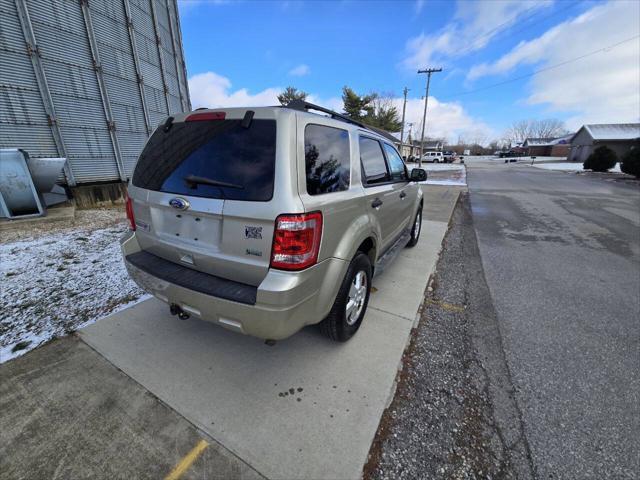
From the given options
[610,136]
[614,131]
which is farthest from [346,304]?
[614,131]

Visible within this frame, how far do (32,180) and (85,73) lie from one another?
341cm

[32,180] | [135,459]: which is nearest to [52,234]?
[32,180]

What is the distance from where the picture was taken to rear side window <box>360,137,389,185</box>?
273cm

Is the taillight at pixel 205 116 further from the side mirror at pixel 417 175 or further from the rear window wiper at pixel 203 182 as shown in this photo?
the side mirror at pixel 417 175

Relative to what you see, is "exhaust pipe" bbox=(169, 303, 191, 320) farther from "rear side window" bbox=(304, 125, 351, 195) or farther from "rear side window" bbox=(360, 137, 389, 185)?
"rear side window" bbox=(360, 137, 389, 185)

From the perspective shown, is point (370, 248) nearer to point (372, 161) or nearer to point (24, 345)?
point (372, 161)

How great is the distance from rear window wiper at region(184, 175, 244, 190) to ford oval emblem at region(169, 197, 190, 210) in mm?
117

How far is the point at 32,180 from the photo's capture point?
5676mm

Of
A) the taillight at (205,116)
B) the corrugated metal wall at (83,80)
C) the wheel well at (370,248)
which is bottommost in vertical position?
the wheel well at (370,248)

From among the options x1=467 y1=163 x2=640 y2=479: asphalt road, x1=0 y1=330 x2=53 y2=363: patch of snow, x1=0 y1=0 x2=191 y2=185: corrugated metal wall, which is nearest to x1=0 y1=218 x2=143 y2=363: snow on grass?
x1=0 y1=330 x2=53 y2=363: patch of snow

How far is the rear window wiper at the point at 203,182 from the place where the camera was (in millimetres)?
1822

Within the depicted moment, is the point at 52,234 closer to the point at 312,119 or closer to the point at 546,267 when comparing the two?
the point at 312,119

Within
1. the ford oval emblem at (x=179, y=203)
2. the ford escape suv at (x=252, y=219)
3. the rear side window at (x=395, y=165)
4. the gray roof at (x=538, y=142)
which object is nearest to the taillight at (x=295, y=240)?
the ford escape suv at (x=252, y=219)

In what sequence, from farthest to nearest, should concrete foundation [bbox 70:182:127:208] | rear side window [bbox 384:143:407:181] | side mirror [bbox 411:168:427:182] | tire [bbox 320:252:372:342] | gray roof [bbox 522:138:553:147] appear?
gray roof [bbox 522:138:553:147] < concrete foundation [bbox 70:182:127:208] < side mirror [bbox 411:168:427:182] < rear side window [bbox 384:143:407:181] < tire [bbox 320:252:372:342]
